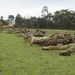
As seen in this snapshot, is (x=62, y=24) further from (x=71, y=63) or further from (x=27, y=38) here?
(x=71, y=63)

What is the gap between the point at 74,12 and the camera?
5044 cm

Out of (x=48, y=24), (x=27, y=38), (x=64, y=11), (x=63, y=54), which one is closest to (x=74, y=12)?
(x=64, y=11)

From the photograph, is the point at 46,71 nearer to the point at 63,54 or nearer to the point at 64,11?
the point at 63,54

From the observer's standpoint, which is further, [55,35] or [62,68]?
[55,35]

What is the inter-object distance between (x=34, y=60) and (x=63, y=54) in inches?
49.1

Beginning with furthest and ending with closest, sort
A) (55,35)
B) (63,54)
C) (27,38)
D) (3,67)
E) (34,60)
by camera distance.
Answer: (27,38)
(55,35)
(63,54)
(34,60)
(3,67)

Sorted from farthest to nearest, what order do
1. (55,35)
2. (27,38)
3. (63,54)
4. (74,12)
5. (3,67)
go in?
(74,12)
(27,38)
(55,35)
(63,54)
(3,67)

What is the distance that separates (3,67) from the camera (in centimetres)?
673

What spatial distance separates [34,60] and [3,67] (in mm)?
1227

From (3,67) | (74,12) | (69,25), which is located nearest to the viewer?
(3,67)

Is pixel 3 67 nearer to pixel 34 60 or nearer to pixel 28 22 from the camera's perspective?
pixel 34 60

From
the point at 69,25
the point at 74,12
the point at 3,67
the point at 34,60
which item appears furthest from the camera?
the point at 74,12

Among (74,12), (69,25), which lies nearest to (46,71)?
(69,25)

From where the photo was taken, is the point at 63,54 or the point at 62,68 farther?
the point at 63,54
